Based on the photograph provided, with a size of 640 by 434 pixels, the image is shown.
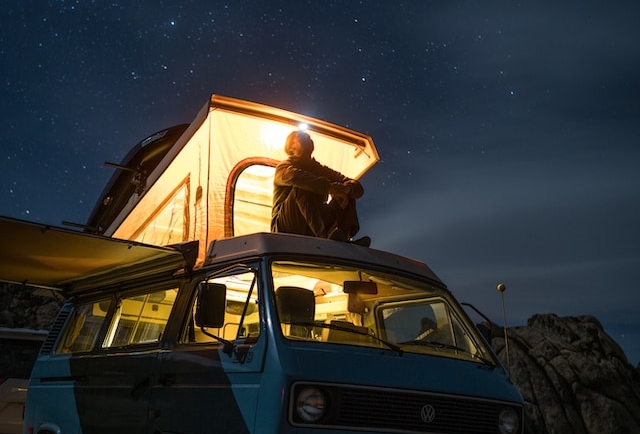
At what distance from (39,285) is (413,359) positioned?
16.8 feet

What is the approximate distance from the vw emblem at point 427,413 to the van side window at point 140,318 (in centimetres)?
219

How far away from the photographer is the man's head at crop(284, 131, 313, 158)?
22.7 ft

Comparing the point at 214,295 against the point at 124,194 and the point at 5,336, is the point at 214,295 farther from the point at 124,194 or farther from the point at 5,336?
the point at 124,194

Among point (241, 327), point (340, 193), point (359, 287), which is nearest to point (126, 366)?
point (241, 327)

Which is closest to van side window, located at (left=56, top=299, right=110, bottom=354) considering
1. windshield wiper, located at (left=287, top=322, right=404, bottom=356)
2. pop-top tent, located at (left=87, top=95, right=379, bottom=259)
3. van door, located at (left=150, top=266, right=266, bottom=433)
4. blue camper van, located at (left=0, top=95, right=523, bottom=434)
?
blue camper van, located at (left=0, top=95, right=523, bottom=434)

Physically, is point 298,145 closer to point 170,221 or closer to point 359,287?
point 170,221

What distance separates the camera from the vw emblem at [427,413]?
4.00 metres

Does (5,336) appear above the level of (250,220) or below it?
below

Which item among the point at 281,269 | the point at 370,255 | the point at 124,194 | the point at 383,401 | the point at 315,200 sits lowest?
the point at 383,401

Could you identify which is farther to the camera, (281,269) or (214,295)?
(281,269)

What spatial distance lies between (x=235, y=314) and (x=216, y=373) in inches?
29.8

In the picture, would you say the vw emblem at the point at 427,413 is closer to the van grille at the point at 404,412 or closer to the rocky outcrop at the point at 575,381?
the van grille at the point at 404,412

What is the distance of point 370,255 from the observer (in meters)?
5.11

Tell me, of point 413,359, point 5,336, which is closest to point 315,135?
point 413,359
